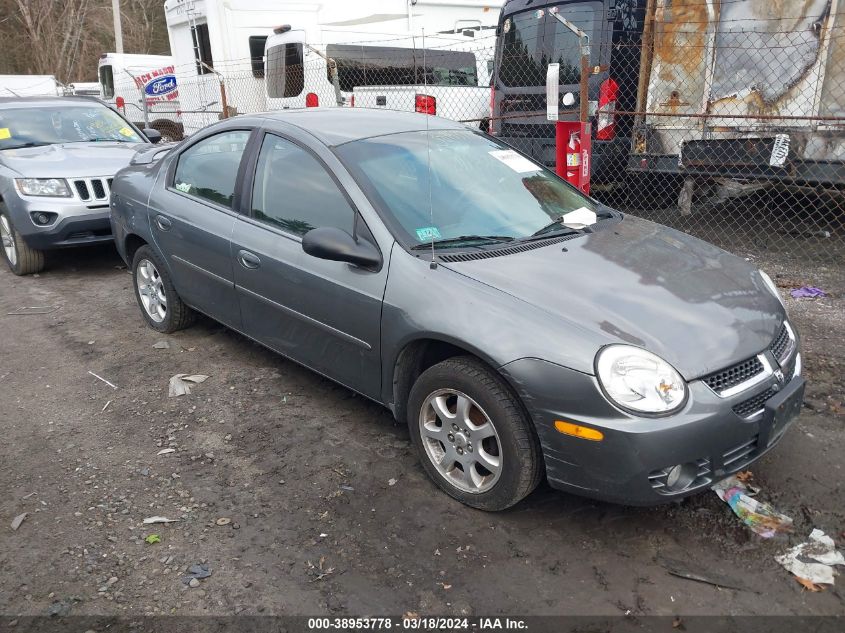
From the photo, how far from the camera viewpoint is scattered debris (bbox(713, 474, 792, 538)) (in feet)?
9.46

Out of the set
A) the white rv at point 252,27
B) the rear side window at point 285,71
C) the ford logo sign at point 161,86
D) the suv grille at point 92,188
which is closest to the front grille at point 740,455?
the suv grille at point 92,188

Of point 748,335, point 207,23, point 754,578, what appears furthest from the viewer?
point 207,23

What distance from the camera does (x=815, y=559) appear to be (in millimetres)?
2713

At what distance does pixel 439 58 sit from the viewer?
37.5 feet

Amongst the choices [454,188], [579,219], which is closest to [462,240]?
[454,188]

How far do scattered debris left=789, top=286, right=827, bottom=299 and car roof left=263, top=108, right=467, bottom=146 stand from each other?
10.5 ft

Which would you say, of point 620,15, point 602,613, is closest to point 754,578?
point 602,613

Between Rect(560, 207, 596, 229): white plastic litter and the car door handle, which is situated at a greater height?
Rect(560, 207, 596, 229): white plastic litter

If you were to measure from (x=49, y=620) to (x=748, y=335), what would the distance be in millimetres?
2892

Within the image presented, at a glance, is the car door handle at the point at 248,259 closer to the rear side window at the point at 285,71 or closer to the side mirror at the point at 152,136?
the side mirror at the point at 152,136

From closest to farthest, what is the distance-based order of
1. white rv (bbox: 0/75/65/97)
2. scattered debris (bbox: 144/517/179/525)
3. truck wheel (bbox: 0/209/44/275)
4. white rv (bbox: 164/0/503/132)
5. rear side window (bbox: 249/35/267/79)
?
scattered debris (bbox: 144/517/179/525) < truck wheel (bbox: 0/209/44/275) < white rv (bbox: 164/0/503/132) < rear side window (bbox: 249/35/267/79) < white rv (bbox: 0/75/65/97)

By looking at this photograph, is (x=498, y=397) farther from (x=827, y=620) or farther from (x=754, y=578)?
(x=827, y=620)

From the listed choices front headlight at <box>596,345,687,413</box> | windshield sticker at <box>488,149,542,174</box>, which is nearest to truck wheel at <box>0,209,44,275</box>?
windshield sticker at <box>488,149,542,174</box>

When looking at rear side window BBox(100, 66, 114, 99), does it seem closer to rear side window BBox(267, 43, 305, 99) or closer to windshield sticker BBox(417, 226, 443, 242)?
rear side window BBox(267, 43, 305, 99)
